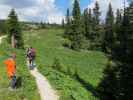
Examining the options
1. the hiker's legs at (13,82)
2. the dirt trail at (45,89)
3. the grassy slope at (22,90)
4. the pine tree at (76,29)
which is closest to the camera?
the grassy slope at (22,90)

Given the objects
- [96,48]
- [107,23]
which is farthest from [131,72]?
[107,23]

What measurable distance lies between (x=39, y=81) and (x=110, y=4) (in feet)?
391

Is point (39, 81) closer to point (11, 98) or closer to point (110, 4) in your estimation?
point (11, 98)

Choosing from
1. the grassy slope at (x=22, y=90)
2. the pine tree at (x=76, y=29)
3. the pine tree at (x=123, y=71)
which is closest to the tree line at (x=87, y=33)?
the pine tree at (x=76, y=29)

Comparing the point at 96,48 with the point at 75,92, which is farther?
the point at 96,48

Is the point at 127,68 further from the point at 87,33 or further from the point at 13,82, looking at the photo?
the point at 87,33

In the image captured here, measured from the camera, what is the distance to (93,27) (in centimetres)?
12500

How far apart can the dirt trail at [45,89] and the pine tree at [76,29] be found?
7098cm

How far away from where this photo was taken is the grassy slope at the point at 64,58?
29.6 m

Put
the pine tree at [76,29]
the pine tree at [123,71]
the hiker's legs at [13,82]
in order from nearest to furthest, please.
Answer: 1. the hiker's legs at [13,82]
2. the pine tree at [123,71]
3. the pine tree at [76,29]

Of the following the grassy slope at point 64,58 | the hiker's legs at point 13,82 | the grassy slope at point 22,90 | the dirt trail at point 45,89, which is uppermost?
the hiker's legs at point 13,82

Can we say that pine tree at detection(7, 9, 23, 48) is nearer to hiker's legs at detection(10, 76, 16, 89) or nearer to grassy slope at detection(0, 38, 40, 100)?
grassy slope at detection(0, 38, 40, 100)

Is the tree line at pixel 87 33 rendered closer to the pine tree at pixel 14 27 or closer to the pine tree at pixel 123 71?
the pine tree at pixel 14 27

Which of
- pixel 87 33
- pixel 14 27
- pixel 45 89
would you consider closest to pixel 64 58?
pixel 14 27
